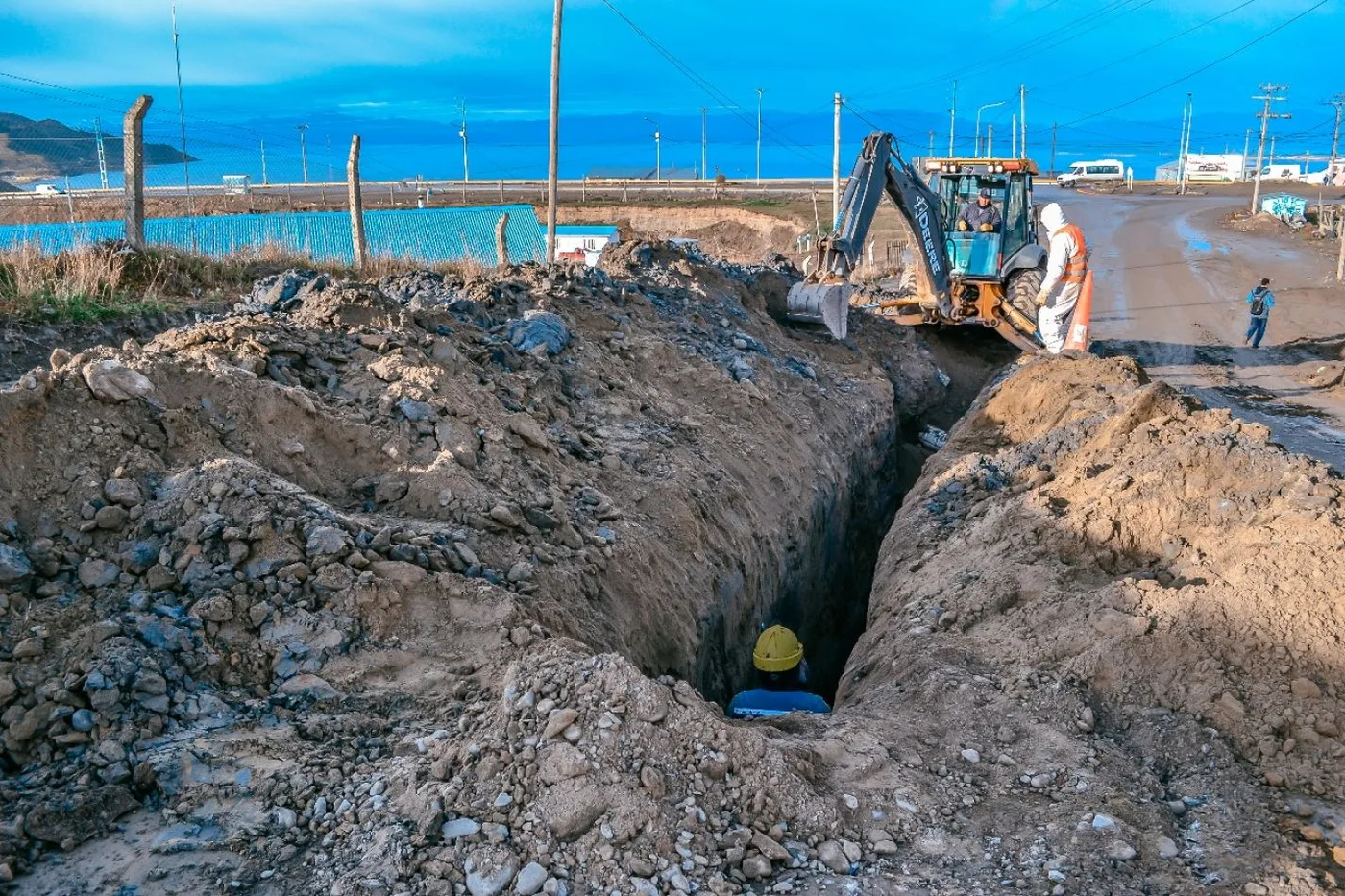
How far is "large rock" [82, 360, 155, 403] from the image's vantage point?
499 cm

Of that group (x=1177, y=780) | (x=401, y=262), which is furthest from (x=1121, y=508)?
(x=401, y=262)

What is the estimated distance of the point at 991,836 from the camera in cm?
371

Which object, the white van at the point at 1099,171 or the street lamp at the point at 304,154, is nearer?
the street lamp at the point at 304,154

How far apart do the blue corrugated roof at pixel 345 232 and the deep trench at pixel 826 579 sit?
7.23m

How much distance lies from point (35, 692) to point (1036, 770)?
3.84 m

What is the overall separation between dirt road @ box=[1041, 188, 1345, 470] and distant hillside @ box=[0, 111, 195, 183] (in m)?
24.7

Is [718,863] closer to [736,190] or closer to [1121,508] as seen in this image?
[1121,508]

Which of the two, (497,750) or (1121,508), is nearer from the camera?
(497,750)

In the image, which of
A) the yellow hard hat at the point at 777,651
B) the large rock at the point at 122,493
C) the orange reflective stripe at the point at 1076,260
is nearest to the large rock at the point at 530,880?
the large rock at the point at 122,493

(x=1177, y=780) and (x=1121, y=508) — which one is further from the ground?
(x=1121, y=508)

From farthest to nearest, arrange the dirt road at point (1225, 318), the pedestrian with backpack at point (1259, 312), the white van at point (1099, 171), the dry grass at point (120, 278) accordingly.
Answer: the white van at point (1099, 171) → the pedestrian with backpack at point (1259, 312) → the dirt road at point (1225, 318) → the dry grass at point (120, 278)

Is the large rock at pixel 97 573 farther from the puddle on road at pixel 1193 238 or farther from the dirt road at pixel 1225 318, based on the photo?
the puddle on road at pixel 1193 238

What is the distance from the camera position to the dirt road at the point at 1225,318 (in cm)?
1255

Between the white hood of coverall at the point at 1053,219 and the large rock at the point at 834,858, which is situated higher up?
the white hood of coverall at the point at 1053,219
